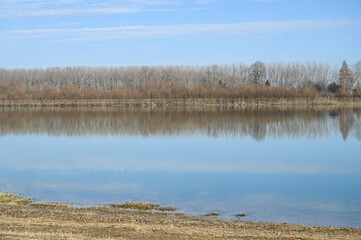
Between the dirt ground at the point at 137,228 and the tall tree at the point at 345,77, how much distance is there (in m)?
61.9

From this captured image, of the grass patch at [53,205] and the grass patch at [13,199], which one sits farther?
the grass patch at [13,199]

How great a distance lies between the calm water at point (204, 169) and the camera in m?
9.42

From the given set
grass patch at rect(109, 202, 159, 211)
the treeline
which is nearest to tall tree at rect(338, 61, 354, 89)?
the treeline

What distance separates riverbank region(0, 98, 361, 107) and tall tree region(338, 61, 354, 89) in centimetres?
1271

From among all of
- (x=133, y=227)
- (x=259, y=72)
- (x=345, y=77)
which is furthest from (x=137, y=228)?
(x=259, y=72)

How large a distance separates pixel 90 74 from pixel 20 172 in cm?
7707

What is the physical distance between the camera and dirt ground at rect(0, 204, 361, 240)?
248 inches

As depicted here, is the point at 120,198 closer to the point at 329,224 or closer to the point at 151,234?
the point at 151,234

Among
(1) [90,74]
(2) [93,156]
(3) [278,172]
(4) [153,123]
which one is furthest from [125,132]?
(1) [90,74]

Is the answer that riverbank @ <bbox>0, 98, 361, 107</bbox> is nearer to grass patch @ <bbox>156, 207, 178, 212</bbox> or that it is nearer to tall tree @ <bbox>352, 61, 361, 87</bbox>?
tall tree @ <bbox>352, 61, 361, 87</bbox>

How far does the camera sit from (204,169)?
43.8ft

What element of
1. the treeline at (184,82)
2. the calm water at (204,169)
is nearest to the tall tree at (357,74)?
the treeline at (184,82)

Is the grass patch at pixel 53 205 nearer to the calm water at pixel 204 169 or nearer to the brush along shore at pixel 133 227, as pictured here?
the brush along shore at pixel 133 227

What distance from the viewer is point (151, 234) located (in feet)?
21.1
